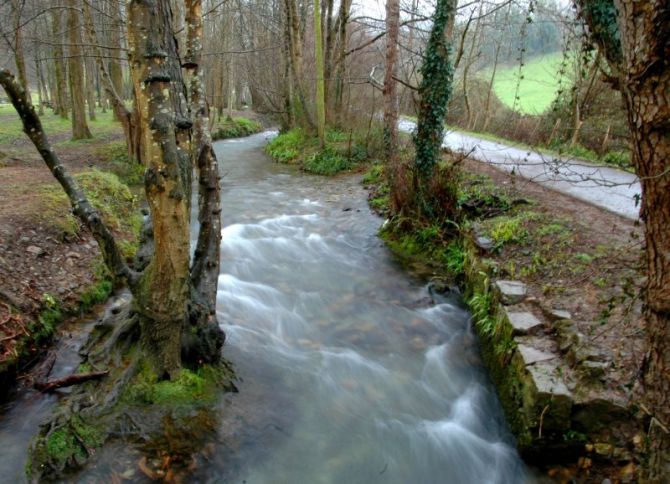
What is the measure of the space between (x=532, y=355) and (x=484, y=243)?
111 inches

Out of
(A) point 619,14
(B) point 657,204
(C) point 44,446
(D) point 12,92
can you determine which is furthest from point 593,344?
(D) point 12,92

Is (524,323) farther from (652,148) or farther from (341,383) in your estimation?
(652,148)

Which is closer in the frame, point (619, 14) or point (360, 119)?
point (619, 14)

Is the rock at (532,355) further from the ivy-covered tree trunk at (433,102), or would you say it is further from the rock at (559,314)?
the ivy-covered tree trunk at (433,102)

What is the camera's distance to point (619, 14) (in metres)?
2.31

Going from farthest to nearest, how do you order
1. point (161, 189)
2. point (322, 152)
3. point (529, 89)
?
point (529, 89) < point (322, 152) < point (161, 189)

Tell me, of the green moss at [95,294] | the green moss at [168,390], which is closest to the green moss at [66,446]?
the green moss at [168,390]

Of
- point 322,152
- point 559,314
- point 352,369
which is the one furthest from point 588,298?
point 322,152

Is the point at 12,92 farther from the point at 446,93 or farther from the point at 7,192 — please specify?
the point at 446,93

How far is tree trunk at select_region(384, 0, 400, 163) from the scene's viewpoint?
11.2 meters

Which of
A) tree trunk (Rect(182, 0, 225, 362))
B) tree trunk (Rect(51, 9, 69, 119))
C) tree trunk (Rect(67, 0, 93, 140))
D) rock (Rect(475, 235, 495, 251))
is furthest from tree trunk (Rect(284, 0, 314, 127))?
tree trunk (Rect(182, 0, 225, 362))

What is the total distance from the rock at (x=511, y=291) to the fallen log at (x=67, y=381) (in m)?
4.34

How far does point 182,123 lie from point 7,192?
Result: 19.1 ft

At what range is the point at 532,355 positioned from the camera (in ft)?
14.6
